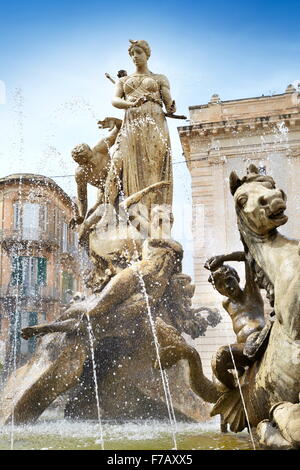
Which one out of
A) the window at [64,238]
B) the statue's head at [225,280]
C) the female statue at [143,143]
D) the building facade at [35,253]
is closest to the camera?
the statue's head at [225,280]

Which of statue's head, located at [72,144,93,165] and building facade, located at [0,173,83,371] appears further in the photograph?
building facade, located at [0,173,83,371]

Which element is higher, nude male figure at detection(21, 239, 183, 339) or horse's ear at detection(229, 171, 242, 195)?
horse's ear at detection(229, 171, 242, 195)

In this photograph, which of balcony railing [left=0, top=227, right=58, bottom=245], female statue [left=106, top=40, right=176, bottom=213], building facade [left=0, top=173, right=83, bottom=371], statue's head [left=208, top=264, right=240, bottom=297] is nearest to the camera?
statue's head [left=208, top=264, right=240, bottom=297]

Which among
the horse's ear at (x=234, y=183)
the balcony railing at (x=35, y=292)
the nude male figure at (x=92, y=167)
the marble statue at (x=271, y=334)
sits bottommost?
the balcony railing at (x=35, y=292)

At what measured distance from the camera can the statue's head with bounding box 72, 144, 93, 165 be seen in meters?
6.58

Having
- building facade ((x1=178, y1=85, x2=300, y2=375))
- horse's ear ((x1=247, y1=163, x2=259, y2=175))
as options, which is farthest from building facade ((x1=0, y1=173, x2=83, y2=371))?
horse's ear ((x1=247, y1=163, x2=259, y2=175))

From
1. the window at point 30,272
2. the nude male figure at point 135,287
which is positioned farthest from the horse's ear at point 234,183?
the window at point 30,272

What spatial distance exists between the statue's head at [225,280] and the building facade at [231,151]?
67.4 ft

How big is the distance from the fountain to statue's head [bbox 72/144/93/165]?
0.6 inches

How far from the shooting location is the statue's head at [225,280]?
10.1 feet

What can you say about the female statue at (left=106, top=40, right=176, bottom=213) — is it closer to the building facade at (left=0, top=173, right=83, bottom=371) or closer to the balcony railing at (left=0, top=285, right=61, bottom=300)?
the building facade at (left=0, top=173, right=83, bottom=371)

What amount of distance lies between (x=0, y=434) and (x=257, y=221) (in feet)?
9.81

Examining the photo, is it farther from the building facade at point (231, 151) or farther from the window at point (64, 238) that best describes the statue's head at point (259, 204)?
the window at point (64, 238)

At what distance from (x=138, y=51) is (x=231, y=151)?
19123 mm
